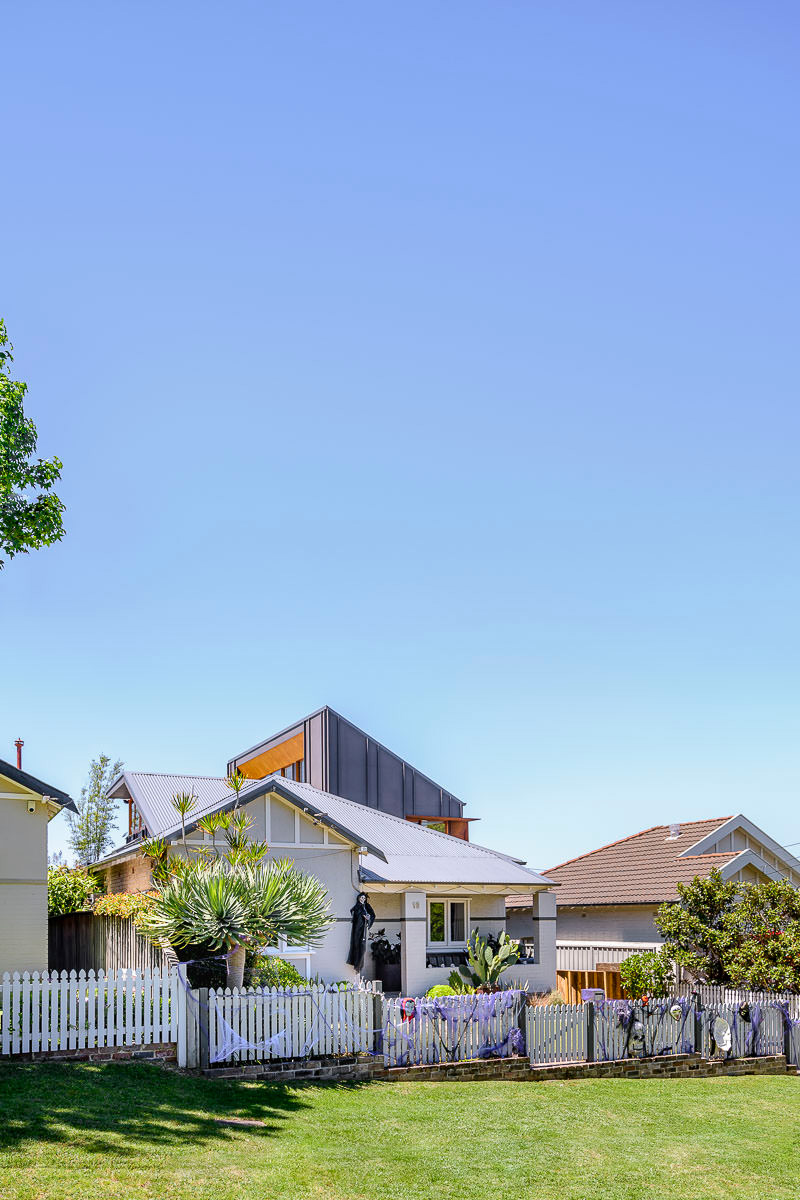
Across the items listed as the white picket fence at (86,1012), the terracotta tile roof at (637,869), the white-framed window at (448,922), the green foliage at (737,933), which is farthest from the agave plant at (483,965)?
the white picket fence at (86,1012)

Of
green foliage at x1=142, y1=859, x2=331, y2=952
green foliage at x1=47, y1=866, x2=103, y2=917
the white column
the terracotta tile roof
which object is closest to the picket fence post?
green foliage at x1=142, y1=859, x2=331, y2=952

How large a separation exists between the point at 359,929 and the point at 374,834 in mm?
5306

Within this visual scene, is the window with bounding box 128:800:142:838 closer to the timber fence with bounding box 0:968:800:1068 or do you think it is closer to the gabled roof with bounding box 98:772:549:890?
the gabled roof with bounding box 98:772:549:890

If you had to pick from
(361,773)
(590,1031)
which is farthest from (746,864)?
(361,773)

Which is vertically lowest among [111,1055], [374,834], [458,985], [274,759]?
[458,985]

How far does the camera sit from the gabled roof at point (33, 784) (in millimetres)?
20797

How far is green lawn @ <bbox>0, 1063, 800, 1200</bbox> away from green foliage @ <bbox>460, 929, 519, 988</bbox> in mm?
9600

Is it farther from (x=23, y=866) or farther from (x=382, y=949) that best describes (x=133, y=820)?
(x=23, y=866)

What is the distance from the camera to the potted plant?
29234mm

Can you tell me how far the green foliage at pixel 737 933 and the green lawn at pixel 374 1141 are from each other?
619cm

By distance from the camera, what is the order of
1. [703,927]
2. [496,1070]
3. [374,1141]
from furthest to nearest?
1. [703,927]
2. [496,1070]
3. [374,1141]

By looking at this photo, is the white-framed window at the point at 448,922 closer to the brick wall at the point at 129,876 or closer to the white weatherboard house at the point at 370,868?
the white weatherboard house at the point at 370,868

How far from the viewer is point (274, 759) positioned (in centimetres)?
3616

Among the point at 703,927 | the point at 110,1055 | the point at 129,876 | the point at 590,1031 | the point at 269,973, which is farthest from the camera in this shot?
the point at 129,876
